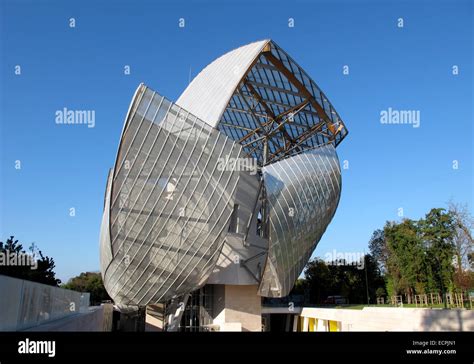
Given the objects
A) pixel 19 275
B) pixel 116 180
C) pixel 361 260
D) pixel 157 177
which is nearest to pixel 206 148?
pixel 157 177

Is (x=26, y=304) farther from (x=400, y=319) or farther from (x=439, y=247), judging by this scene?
(x=439, y=247)

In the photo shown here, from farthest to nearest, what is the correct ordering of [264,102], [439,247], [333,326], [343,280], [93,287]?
[343,280] < [93,287] < [439,247] < [333,326] < [264,102]

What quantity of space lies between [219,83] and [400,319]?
66.9 feet

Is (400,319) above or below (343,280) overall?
below

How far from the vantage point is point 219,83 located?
101 feet

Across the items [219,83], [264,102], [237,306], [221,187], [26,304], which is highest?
[264,102]

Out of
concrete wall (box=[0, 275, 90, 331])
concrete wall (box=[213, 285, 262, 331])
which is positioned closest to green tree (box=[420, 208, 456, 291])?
concrete wall (box=[213, 285, 262, 331])

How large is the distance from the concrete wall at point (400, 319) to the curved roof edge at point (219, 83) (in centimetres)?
1664

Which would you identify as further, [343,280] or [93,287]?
[343,280]

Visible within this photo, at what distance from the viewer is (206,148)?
80.5 ft

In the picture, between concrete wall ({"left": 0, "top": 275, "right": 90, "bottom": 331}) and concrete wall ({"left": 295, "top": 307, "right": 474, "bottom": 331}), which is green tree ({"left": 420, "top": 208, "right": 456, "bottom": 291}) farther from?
concrete wall ({"left": 0, "top": 275, "right": 90, "bottom": 331})

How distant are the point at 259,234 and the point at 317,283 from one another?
148ft

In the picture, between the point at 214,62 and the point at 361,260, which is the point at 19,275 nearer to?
the point at 214,62

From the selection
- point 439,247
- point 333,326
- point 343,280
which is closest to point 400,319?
point 333,326
